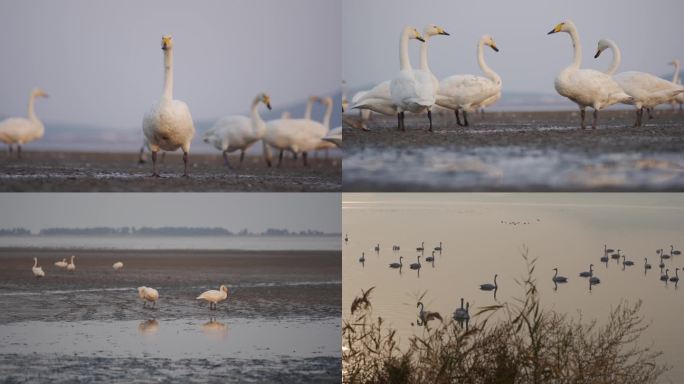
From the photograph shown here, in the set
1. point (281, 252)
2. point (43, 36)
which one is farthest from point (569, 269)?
point (43, 36)

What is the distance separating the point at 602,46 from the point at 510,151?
0.63m

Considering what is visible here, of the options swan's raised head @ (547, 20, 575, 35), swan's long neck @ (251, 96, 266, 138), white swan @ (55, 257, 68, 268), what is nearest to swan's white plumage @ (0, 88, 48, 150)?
white swan @ (55, 257, 68, 268)

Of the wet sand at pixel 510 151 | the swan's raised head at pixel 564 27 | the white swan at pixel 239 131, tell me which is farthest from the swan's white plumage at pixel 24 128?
the swan's raised head at pixel 564 27

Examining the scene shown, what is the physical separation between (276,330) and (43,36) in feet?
5.02

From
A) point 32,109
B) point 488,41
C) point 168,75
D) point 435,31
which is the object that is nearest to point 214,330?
point 168,75

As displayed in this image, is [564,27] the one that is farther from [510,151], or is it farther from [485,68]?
[510,151]

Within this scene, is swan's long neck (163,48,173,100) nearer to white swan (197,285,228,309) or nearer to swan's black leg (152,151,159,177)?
swan's black leg (152,151,159,177)

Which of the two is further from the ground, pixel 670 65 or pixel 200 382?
pixel 670 65

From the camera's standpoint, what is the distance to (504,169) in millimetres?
4914

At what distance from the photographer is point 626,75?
494 cm

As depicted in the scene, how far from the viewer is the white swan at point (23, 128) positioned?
4.42 meters

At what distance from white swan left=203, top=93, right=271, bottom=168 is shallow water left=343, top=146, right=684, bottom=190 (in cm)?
47

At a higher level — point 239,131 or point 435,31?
point 435,31

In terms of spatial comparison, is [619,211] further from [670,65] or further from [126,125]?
[126,125]
